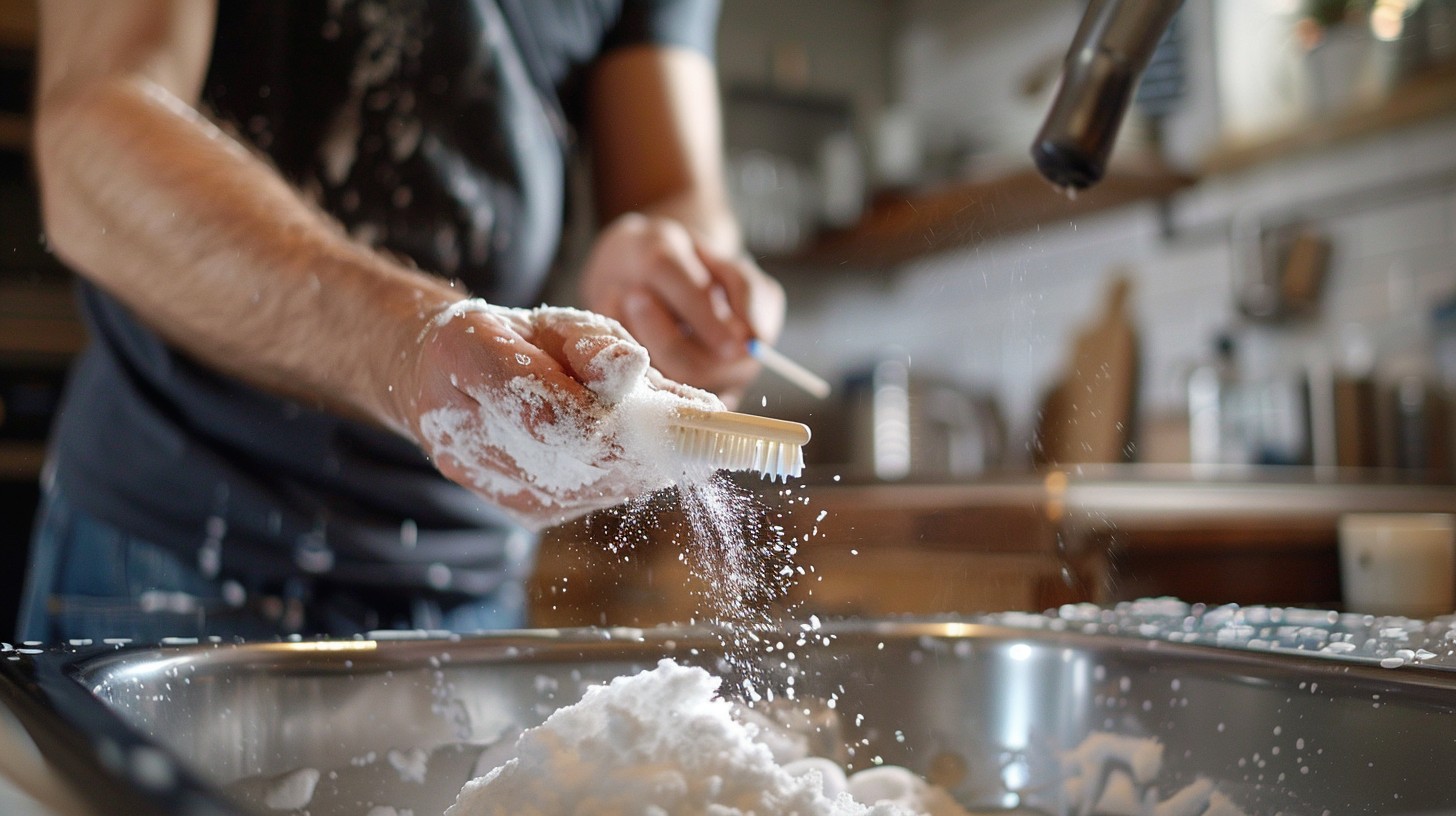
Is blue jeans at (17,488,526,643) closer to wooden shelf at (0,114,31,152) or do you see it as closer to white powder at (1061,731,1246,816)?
white powder at (1061,731,1246,816)

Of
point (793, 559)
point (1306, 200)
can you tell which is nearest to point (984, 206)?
point (1306, 200)

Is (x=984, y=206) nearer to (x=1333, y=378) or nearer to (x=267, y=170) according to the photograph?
(x=1333, y=378)

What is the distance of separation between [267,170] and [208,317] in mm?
78

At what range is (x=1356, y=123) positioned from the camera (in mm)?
1554

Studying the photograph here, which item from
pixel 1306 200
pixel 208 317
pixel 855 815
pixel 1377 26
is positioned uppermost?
pixel 1377 26

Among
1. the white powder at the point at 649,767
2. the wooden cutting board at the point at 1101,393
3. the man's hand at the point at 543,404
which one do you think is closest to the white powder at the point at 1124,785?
the white powder at the point at 649,767

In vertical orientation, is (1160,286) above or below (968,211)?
below

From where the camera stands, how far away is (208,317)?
0.54 m

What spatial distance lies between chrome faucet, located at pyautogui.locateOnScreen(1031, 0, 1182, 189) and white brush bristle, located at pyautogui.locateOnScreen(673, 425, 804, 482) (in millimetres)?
158

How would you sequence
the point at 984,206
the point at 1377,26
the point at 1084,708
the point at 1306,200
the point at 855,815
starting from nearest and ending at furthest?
the point at 855,815 < the point at 1084,708 < the point at 1377,26 < the point at 1306,200 < the point at 984,206

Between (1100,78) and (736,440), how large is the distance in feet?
0.63

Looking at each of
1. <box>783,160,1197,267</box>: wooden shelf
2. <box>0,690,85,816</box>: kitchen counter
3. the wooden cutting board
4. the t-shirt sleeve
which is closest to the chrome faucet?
<box>0,690,85,816</box>: kitchen counter

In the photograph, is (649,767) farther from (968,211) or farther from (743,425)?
(968,211)

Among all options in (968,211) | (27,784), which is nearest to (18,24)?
(968,211)
